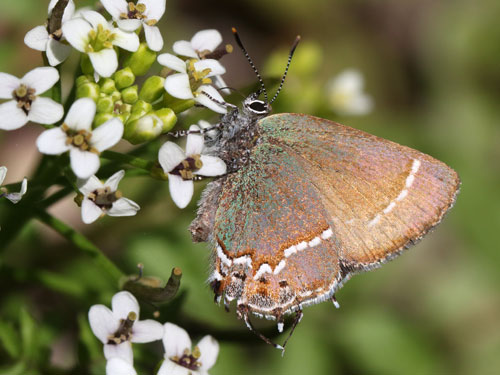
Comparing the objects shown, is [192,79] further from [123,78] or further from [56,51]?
[56,51]

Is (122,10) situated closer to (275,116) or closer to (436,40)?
(275,116)

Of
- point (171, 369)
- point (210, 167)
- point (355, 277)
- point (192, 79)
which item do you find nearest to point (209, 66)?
point (192, 79)

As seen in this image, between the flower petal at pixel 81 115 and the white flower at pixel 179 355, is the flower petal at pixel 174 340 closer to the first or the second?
the white flower at pixel 179 355

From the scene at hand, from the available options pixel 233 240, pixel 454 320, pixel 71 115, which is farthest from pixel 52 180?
pixel 454 320

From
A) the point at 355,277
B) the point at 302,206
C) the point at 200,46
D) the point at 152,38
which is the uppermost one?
the point at 152,38

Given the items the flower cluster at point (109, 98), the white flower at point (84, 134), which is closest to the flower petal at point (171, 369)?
the flower cluster at point (109, 98)

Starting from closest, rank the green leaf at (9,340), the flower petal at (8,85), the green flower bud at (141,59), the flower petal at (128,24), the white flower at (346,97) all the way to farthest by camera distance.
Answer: the flower petal at (8,85), the flower petal at (128,24), the green flower bud at (141,59), the green leaf at (9,340), the white flower at (346,97)
